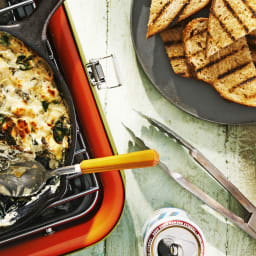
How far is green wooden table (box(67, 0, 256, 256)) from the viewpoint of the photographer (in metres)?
1.18

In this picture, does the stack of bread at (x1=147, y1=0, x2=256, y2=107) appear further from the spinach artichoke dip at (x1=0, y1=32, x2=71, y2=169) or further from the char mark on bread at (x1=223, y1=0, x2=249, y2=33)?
the spinach artichoke dip at (x1=0, y1=32, x2=71, y2=169)

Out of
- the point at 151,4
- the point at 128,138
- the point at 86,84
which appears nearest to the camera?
the point at 86,84

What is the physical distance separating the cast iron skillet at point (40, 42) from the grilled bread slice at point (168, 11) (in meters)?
0.40

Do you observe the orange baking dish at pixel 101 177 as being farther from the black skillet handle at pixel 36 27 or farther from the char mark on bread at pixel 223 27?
the char mark on bread at pixel 223 27

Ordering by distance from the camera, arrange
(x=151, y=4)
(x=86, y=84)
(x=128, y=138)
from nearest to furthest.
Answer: (x=86, y=84) < (x=151, y=4) < (x=128, y=138)

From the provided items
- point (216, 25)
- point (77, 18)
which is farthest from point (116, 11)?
point (216, 25)

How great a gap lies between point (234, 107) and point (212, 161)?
21 centimetres

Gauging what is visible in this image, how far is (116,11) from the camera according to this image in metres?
1.18

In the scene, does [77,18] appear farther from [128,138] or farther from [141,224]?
[141,224]

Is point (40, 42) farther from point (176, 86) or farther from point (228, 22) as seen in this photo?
point (228, 22)

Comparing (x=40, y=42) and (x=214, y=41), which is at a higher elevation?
(x=40, y=42)

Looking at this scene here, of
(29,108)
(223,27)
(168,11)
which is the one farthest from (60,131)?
(223,27)

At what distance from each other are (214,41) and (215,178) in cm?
47

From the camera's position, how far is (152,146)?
1.22 metres
